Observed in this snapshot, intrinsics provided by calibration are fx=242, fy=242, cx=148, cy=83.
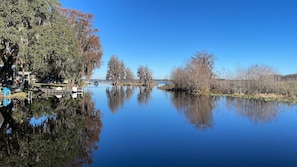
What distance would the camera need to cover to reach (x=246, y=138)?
958 centimetres

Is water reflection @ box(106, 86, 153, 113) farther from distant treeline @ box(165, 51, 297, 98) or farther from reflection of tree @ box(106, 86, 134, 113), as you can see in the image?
distant treeline @ box(165, 51, 297, 98)

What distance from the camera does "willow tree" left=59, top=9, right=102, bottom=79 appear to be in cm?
3033

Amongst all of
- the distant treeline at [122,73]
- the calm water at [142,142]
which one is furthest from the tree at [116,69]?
the calm water at [142,142]

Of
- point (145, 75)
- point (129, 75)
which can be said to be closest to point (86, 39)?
point (145, 75)

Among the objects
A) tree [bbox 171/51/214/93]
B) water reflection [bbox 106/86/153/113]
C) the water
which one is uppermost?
tree [bbox 171/51/214/93]

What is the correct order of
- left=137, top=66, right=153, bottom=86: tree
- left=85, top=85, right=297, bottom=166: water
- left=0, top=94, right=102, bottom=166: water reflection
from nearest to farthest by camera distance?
left=0, top=94, right=102, bottom=166: water reflection < left=85, top=85, right=297, bottom=166: water < left=137, top=66, right=153, bottom=86: tree

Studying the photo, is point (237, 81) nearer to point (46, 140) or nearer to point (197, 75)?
point (197, 75)

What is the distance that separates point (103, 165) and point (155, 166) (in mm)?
1330

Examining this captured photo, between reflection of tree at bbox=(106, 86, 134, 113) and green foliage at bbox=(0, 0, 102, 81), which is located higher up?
green foliage at bbox=(0, 0, 102, 81)

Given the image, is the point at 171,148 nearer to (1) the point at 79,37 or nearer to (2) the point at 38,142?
(2) the point at 38,142

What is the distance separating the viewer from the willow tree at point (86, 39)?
30.3 metres

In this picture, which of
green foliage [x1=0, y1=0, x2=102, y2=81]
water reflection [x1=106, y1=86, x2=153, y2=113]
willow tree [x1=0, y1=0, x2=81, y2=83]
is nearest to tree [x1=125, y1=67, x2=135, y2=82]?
water reflection [x1=106, y1=86, x2=153, y2=113]

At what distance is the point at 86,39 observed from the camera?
31984 mm

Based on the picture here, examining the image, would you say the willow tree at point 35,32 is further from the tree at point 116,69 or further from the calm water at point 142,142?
the tree at point 116,69
